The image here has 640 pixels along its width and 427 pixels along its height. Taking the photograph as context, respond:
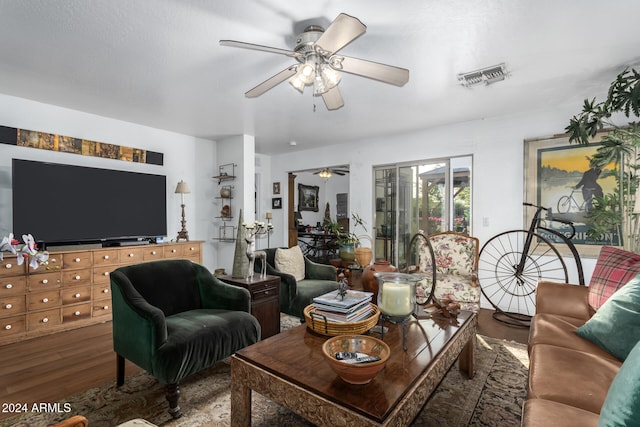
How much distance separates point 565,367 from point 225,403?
1.87m

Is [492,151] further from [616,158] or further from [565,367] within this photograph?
[565,367]

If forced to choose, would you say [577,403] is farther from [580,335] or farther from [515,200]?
[515,200]

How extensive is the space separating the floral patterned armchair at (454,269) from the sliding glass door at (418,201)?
2.39 feet

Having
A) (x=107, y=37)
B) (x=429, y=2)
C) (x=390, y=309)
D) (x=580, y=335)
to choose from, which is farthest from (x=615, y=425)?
(x=107, y=37)

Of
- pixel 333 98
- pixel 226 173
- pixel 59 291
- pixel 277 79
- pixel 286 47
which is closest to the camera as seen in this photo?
pixel 277 79

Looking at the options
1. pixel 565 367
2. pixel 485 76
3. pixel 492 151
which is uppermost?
pixel 485 76

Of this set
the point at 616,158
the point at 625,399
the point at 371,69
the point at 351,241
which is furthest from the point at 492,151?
the point at 625,399

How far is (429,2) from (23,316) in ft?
14.5

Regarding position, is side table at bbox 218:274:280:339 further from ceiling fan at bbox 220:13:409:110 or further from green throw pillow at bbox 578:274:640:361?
green throw pillow at bbox 578:274:640:361

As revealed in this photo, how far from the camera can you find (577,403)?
3.88 ft

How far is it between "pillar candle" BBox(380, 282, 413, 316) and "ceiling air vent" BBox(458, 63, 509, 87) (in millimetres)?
2161

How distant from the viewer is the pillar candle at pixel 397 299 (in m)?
1.64

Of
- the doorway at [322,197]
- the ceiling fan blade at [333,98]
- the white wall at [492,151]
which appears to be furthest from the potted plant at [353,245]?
the doorway at [322,197]

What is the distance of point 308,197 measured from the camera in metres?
9.20
